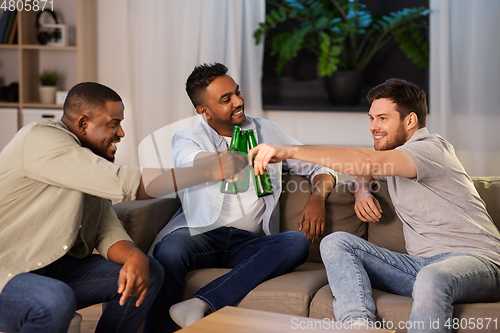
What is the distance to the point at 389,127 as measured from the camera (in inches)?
67.5

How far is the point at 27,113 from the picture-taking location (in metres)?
3.42

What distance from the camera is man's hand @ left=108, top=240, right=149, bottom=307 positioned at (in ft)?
4.49

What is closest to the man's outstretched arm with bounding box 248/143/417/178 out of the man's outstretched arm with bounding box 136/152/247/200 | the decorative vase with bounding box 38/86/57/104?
the man's outstretched arm with bounding box 136/152/247/200

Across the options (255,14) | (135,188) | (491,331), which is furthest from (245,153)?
(255,14)

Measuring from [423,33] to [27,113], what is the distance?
2.90 meters

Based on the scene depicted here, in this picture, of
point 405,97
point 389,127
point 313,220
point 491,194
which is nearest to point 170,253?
point 313,220

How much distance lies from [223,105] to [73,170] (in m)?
0.87

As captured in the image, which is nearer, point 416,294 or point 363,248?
point 416,294

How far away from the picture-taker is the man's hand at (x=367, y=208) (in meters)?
1.79

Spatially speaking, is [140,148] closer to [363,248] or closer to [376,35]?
[376,35]

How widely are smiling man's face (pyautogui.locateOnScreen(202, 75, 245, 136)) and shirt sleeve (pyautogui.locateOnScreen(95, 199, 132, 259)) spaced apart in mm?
641

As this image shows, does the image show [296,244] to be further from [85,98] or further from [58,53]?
[58,53]

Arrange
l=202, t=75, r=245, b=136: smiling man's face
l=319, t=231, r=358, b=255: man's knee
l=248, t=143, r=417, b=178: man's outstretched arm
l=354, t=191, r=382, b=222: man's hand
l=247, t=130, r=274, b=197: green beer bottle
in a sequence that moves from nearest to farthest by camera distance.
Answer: l=248, t=143, r=417, b=178: man's outstretched arm → l=319, t=231, r=358, b=255: man's knee → l=247, t=130, r=274, b=197: green beer bottle → l=354, t=191, r=382, b=222: man's hand → l=202, t=75, r=245, b=136: smiling man's face

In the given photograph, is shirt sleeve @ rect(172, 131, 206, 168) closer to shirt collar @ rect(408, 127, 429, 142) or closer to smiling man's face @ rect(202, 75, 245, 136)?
smiling man's face @ rect(202, 75, 245, 136)
